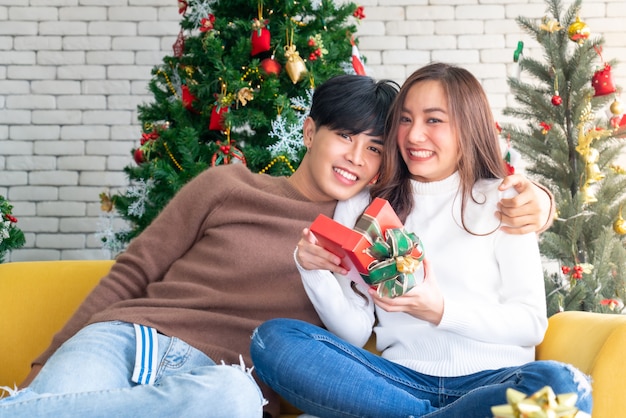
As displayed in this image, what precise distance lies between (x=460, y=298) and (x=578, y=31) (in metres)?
1.79

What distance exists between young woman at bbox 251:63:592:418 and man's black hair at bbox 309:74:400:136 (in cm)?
7

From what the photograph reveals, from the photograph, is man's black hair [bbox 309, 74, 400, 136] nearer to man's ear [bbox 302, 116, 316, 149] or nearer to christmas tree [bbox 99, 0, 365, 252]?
man's ear [bbox 302, 116, 316, 149]

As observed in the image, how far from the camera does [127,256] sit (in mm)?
1775

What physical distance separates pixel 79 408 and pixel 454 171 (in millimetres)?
980

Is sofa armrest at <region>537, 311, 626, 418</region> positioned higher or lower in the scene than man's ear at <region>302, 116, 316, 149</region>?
lower

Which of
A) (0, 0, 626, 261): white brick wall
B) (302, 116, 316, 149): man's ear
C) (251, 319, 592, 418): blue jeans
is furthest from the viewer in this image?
(0, 0, 626, 261): white brick wall

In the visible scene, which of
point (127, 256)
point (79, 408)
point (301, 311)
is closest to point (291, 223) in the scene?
point (301, 311)

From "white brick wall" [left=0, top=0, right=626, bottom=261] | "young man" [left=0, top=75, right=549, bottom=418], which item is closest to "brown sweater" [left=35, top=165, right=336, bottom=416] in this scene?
"young man" [left=0, top=75, right=549, bottom=418]

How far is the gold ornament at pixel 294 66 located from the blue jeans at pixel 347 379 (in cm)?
125

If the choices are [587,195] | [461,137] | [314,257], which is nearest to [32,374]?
[314,257]

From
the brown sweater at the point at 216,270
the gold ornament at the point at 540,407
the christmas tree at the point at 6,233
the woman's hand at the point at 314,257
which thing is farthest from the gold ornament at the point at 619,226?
the christmas tree at the point at 6,233

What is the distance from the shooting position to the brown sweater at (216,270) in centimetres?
166

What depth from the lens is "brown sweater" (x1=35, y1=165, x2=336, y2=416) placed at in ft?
5.46

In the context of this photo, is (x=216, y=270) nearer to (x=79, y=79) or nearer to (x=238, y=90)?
(x=238, y=90)
